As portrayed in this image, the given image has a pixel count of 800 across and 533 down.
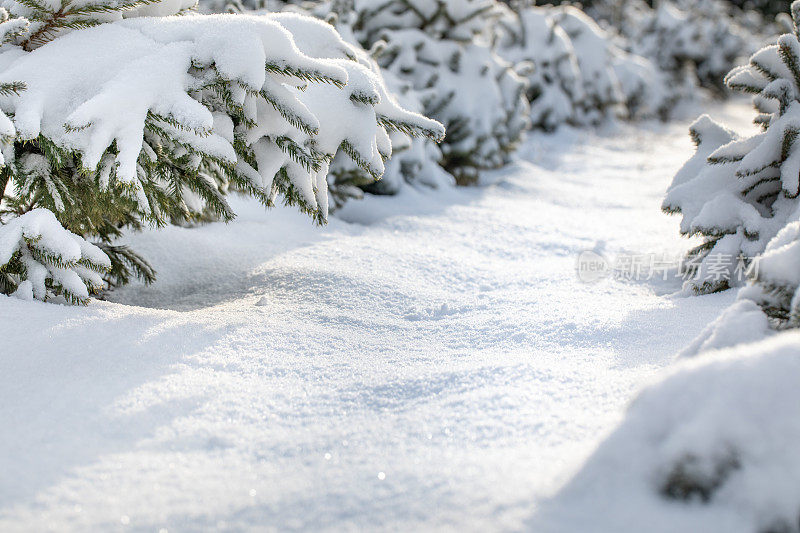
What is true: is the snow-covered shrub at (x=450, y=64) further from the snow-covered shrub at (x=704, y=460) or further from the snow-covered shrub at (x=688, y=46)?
the snow-covered shrub at (x=688, y=46)

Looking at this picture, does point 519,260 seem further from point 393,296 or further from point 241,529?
point 241,529

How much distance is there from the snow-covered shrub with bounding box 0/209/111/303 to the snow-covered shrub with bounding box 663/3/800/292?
7.25 ft

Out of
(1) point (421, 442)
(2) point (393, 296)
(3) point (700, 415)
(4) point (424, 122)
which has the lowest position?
(2) point (393, 296)

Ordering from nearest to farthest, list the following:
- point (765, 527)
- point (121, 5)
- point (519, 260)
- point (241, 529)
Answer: point (765, 527), point (241, 529), point (121, 5), point (519, 260)

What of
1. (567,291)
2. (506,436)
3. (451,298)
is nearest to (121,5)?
(451,298)

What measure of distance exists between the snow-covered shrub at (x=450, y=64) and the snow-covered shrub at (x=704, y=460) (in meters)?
3.72

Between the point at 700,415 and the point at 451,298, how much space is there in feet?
4.71

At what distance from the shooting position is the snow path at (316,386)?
3.92 ft

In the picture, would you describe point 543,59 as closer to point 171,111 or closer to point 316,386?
point 171,111

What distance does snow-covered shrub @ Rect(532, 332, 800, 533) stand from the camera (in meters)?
1.02

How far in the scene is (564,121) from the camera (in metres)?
7.93

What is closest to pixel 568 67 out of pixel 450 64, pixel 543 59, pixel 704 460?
pixel 543 59

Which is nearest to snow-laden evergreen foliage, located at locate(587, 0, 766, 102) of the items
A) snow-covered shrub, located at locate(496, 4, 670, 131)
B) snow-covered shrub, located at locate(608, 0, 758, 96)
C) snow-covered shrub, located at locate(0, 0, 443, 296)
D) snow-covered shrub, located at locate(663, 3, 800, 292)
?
snow-covered shrub, located at locate(608, 0, 758, 96)

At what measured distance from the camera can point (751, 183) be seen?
2.43 metres
